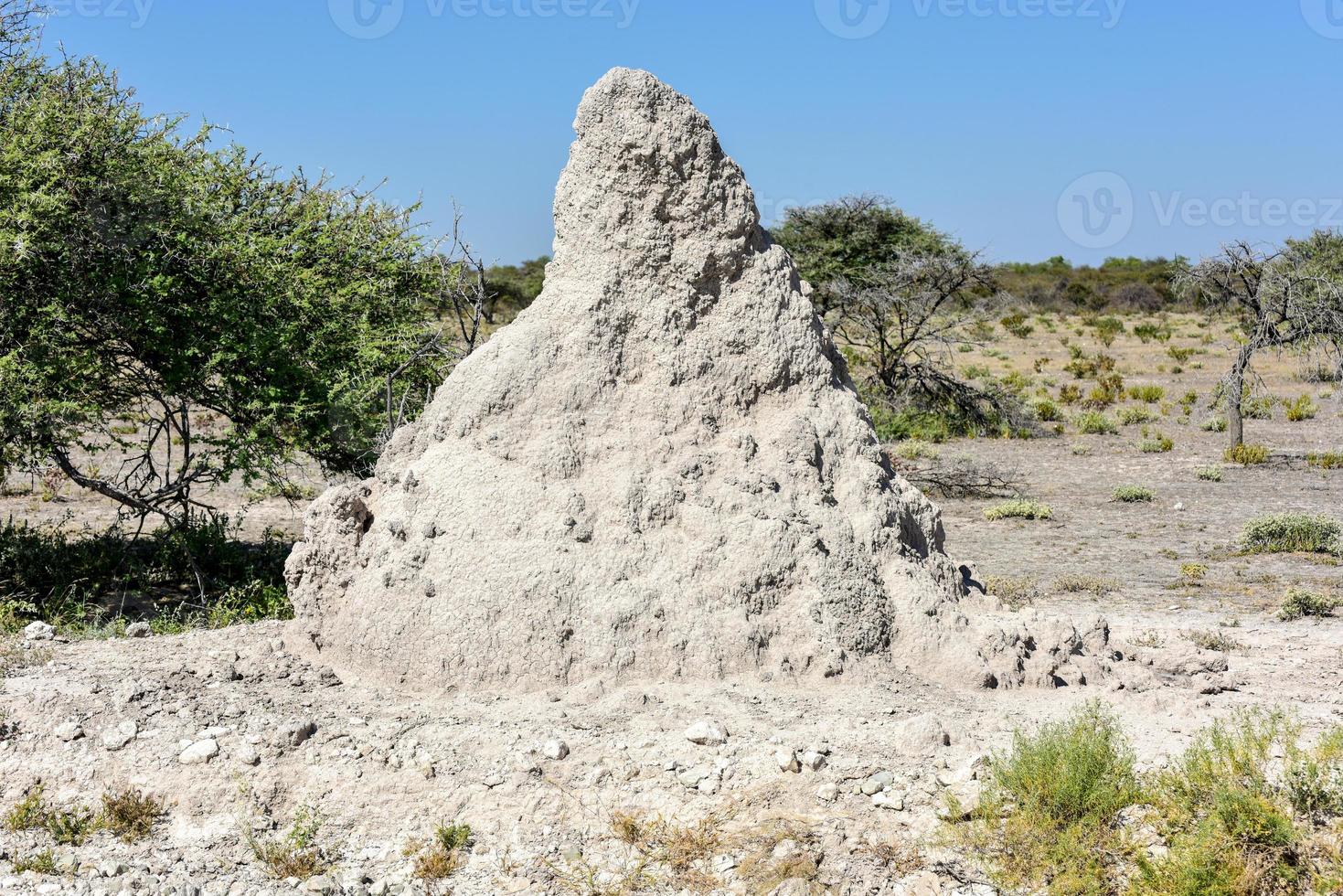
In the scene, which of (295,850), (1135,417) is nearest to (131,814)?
(295,850)

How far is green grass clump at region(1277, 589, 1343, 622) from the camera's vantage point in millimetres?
8125

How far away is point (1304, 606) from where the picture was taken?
823 centimetres

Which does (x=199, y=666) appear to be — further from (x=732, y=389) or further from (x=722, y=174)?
(x=722, y=174)

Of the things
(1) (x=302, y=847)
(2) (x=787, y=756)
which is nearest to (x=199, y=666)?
(1) (x=302, y=847)

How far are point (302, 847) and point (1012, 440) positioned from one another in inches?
644

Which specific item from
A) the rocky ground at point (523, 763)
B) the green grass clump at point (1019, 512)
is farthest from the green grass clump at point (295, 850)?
the green grass clump at point (1019, 512)

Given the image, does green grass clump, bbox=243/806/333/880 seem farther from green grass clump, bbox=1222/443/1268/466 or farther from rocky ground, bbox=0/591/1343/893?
green grass clump, bbox=1222/443/1268/466

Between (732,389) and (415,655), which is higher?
(732,389)

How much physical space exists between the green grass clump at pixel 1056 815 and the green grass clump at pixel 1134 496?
9.96 meters

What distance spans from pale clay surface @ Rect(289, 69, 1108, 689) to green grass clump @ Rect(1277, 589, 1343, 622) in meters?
3.18

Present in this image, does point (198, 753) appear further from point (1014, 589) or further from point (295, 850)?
point (1014, 589)

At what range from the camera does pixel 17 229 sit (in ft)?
26.1

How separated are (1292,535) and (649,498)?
305 inches

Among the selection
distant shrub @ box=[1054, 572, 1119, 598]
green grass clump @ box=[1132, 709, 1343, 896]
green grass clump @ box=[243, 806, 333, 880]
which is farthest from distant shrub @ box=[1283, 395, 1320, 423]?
green grass clump @ box=[243, 806, 333, 880]
